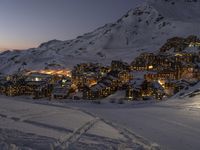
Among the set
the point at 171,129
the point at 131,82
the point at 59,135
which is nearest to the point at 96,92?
the point at 131,82

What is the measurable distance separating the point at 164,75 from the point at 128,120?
8921 cm

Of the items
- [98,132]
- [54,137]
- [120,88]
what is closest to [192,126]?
[98,132]

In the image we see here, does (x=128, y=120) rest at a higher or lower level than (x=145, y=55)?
lower

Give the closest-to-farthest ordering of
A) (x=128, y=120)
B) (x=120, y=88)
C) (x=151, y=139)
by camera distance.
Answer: (x=151, y=139)
(x=128, y=120)
(x=120, y=88)

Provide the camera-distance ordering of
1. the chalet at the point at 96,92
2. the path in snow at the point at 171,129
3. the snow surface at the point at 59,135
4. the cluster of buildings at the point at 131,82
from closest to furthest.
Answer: the snow surface at the point at 59,135, the path in snow at the point at 171,129, the cluster of buildings at the point at 131,82, the chalet at the point at 96,92

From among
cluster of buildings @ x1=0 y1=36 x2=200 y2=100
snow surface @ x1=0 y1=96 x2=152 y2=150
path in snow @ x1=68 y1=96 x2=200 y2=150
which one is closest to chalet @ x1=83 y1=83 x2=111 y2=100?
cluster of buildings @ x1=0 y1=36 x2=200 y2=100

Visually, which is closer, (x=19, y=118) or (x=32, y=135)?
(x=32, y=135)

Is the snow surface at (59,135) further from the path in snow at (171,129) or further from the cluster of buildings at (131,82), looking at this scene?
the cluster of buildings at (131,82)

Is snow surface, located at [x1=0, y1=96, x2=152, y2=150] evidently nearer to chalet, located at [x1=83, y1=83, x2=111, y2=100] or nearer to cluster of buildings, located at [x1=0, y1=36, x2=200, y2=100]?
cluster of buildings, located at [x1=0, y1=36, x2=200, y2=100]

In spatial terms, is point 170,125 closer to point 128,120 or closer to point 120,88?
point 128,120

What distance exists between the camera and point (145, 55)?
459 feet

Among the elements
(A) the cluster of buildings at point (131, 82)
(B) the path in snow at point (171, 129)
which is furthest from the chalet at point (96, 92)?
(B) the path in snow at point (171, 129)

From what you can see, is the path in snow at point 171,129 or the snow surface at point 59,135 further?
the path in snow at point 171,129

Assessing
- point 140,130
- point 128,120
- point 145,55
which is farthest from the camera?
point 145,55
